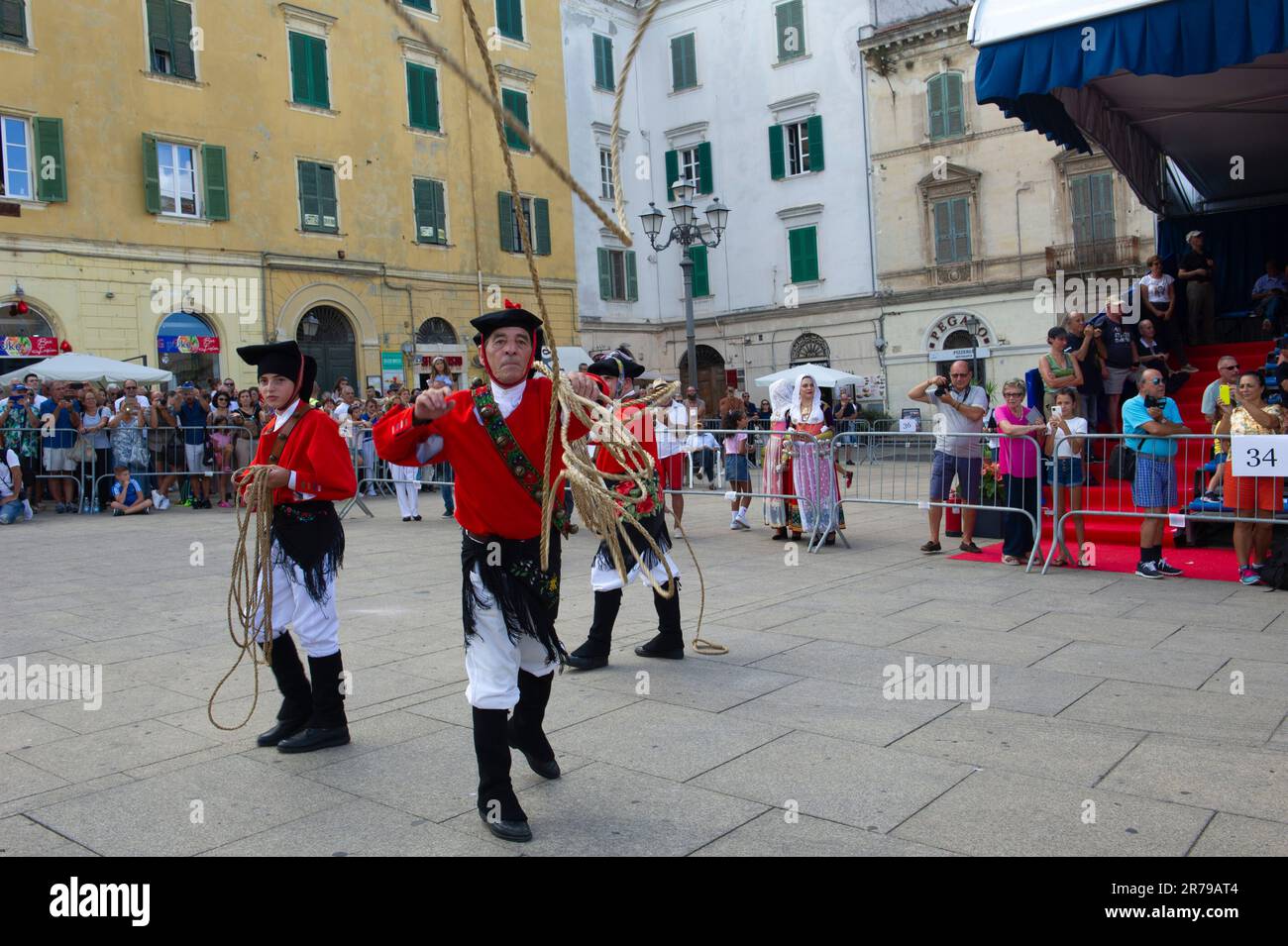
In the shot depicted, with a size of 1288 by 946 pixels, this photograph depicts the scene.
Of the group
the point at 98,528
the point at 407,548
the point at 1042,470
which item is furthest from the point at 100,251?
the point at 1042,470

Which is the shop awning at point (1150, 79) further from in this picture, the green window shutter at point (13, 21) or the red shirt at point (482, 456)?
the green window shutter at point (13, 21)

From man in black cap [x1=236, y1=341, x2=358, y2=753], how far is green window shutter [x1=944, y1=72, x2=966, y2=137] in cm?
2860

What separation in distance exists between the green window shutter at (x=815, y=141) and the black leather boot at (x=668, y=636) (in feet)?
92.7

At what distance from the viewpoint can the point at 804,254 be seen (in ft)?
107

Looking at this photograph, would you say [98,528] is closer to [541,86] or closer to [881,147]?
[541,86]

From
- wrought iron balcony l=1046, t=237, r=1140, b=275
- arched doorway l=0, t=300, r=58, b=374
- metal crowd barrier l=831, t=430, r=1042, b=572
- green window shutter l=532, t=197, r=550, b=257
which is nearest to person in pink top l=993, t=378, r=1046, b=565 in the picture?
metal crowd barrier l=831, t=430, r=1042, b=572

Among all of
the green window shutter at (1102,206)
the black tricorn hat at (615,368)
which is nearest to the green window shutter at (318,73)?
the green window shutter at (1102,206)

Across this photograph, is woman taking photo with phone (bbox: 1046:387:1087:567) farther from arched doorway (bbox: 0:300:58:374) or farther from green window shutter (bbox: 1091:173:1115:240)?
green window shutter (bbox: 1091:173:1115:240)

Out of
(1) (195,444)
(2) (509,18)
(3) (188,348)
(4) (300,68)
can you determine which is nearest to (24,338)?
(3) (188,348)

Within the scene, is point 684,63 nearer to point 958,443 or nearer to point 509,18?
point 509,18

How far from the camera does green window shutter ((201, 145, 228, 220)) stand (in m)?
21.3

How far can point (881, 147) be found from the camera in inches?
1218

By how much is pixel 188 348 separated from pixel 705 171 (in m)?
18.3
